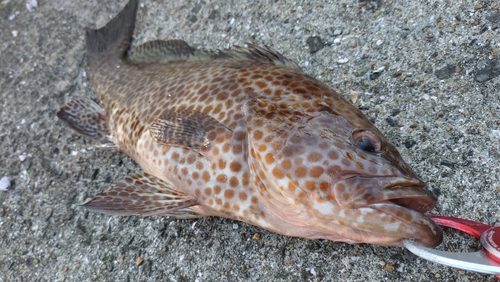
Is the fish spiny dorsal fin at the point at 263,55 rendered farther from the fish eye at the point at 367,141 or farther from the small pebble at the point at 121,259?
the small pebble at the point at 121,259

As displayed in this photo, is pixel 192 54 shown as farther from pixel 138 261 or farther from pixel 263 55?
pixel 138 261

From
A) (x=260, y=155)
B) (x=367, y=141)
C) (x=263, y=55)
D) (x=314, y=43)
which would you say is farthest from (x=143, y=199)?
(x=314, y=43)

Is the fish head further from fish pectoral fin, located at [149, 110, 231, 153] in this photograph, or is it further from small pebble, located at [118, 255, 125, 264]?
small pebble, located at [118, 255, 125, 264]

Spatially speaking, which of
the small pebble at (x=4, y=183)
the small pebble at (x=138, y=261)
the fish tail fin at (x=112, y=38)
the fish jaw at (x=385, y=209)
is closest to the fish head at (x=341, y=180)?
→ the fish jaw at (x=385, y=209)

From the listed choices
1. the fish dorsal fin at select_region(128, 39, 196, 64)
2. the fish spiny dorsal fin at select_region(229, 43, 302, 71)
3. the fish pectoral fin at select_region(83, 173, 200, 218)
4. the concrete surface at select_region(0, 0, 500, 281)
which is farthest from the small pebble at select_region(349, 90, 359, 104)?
the fish pectoral fin at select_region(83, 173, 200, 218)

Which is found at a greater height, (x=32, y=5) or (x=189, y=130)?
(x=189, y=130)

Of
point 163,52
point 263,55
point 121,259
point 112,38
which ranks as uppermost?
point 263,55

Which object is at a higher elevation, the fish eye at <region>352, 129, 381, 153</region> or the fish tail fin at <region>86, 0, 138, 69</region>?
the fish eye at <region>352, 129, 381, 153</region>

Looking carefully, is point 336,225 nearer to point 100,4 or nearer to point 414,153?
point 414,153
